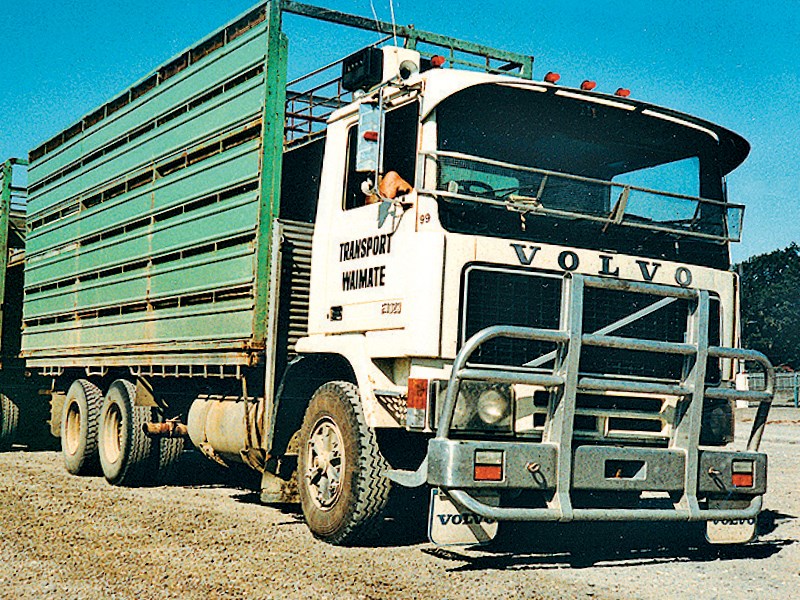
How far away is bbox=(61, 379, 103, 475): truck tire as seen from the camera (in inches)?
452

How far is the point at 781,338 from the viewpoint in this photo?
66188 millimetres

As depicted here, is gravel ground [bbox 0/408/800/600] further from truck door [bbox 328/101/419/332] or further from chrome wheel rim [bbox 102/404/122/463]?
chrome wheel rim [bbox 102/404/122/463]

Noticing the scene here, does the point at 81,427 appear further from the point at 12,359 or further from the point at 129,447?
the point at 12,359

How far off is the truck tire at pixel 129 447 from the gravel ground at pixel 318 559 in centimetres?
115

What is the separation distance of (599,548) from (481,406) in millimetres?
1898

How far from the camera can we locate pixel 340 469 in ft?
22.7

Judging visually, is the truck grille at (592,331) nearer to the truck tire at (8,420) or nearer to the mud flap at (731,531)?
the mud flap at (731,531)

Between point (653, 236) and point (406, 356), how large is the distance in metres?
1.97

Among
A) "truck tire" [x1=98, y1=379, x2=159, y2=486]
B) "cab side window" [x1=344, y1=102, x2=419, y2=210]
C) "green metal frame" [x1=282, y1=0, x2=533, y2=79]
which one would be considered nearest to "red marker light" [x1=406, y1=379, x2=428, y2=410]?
"cab side window" [x1=344, y1=102, x2=419, y2=210]

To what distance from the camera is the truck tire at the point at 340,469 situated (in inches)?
262

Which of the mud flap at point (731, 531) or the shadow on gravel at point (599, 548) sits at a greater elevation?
the mud flap at point (731, 531)

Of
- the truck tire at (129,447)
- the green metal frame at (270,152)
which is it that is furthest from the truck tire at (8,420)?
the green metal frame at (270,152)

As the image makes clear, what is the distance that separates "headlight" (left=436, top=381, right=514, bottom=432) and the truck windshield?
3.25 ft

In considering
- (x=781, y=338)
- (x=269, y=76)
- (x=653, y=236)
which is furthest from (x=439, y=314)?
(x=781, y=338)
